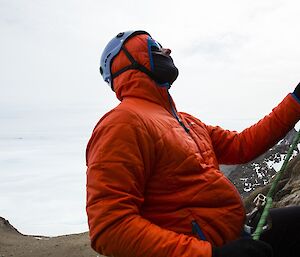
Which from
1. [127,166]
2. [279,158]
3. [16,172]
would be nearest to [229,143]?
[127,166]

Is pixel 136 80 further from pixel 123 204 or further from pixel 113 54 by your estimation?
pixel 123 204

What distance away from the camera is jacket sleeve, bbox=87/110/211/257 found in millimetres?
2203

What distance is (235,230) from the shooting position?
2584 mm

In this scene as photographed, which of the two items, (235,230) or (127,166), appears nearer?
(127,166)

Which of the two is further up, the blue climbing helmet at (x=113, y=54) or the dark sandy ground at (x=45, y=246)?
the blue climbing helmet at (x=113, y=54)

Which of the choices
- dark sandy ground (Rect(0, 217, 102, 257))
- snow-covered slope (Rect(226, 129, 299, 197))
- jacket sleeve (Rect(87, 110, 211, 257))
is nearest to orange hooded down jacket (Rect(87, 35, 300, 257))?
jacket sleeve (Rect(87, 110, 211, 257))

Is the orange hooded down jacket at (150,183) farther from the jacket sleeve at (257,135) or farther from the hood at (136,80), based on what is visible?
the jacket sleeve at (257,135)

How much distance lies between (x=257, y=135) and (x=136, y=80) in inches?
45.9

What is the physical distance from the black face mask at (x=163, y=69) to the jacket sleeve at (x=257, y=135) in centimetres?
74

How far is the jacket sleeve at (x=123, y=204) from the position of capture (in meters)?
2.20

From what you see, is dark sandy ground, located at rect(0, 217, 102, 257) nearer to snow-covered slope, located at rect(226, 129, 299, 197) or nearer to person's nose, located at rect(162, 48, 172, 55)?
snow-covered slope, located at rect(226, 129, 299, 197)

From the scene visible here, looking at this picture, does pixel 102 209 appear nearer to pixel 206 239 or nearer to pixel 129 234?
pixel 129 234

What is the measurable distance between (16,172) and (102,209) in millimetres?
83561

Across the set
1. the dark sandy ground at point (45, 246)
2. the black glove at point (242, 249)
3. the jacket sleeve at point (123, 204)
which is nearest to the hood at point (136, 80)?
the jacket sleeve at point (123, 204)
